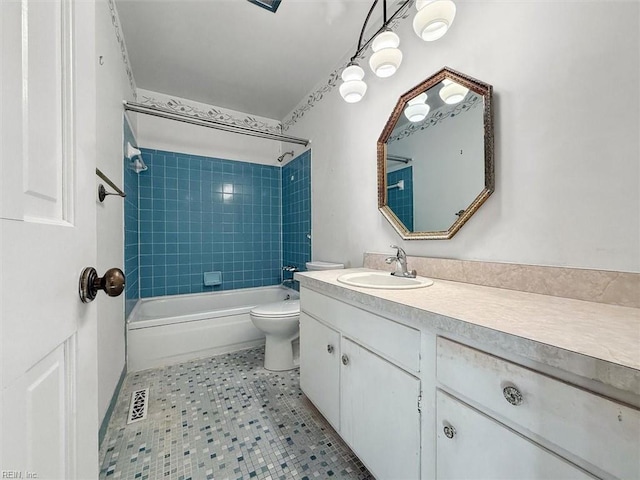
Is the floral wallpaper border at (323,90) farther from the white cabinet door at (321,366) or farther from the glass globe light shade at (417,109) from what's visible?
the white cabinet door at (321,366)

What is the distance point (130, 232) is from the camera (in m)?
2.19

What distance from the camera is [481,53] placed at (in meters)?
1.15

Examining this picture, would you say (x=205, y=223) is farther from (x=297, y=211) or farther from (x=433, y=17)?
(x=433, y=17)

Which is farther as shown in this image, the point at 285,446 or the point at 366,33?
the point at 366,33

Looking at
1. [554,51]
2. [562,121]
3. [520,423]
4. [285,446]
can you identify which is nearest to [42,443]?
[520,423]

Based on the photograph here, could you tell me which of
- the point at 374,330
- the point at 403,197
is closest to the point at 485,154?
the point at 403,197

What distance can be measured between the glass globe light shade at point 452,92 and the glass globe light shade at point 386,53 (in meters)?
0.29

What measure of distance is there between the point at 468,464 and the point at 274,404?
3.84ft

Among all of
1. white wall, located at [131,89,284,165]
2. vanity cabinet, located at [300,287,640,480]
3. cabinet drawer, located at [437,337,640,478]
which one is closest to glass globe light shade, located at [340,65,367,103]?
vanity cabinet, located at [300,287,640,480]

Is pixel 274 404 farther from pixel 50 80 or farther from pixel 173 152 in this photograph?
pixel 173 152

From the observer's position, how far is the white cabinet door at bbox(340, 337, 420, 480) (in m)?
0.84

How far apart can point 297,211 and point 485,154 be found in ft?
6.56

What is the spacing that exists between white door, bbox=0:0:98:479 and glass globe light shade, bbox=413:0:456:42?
3.31ft

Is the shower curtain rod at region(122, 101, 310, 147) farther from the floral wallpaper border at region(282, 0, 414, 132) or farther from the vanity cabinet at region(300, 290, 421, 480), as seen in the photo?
the vanity cabinet at region(300, 290, 421, 480)
